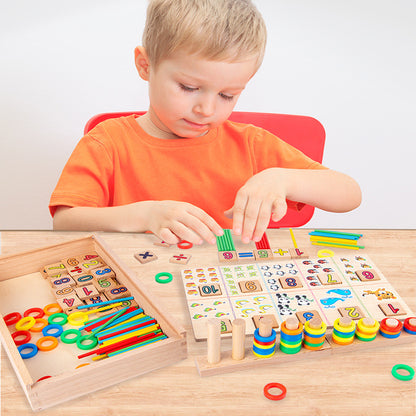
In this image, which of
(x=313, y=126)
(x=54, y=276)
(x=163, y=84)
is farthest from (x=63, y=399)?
(x=313, y=126)

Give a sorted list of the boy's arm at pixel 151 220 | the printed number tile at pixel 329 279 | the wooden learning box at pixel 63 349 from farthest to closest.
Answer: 1. the boy's arm at pixel 151 220
2. the printed number tile at pixel 329 279
3. the wooden learning box at pixel 63 349

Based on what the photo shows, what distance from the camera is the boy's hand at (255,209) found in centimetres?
84

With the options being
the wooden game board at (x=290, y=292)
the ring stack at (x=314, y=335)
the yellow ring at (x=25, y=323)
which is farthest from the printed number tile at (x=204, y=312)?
the yellow ring at (x=25, y=323)

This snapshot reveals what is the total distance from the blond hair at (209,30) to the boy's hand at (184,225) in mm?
264

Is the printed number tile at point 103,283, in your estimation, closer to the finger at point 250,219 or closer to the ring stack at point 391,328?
the finger at point 250,219

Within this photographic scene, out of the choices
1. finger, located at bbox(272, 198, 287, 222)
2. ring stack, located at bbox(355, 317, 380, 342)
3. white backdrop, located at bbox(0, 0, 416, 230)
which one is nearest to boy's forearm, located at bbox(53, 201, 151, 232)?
finger, located at bbox(272, 198, 287, 222)

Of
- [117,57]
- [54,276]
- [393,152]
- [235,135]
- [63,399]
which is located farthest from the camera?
[393,152]

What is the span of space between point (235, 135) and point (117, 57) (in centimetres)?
96

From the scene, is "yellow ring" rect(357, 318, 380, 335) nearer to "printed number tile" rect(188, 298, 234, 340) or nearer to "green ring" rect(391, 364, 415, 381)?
"green ring" rect(391, 364, 415, 381)

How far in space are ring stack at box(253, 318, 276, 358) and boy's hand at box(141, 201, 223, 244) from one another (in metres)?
0.25

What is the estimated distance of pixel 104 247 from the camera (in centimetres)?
78

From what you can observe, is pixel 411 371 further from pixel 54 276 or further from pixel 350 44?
pixel 350 44

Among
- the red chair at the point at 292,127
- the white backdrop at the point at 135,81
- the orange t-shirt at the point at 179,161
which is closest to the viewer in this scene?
the orange t-shirt at the point at 179,161

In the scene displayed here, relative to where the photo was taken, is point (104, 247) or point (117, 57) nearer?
point (104, 247)
